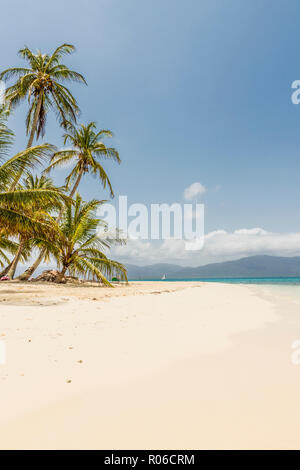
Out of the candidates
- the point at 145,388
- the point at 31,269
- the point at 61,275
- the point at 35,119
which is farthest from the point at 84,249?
the point at 145,388

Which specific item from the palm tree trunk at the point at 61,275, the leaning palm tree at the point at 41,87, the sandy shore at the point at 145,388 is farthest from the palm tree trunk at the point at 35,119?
the sandy shore at the point at 145,388

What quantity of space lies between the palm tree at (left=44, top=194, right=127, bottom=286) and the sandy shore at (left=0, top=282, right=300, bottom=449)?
8.49 metres

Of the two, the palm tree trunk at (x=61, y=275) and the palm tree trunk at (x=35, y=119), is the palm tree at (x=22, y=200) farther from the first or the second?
the palm tree trunk at (x=35, y=119)

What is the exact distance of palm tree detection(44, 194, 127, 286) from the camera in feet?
37.4

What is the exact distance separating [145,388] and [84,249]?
10.8m

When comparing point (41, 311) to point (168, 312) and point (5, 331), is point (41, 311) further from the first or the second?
point (168, 312)

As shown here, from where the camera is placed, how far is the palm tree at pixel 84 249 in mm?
11398

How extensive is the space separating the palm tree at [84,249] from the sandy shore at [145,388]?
849cm

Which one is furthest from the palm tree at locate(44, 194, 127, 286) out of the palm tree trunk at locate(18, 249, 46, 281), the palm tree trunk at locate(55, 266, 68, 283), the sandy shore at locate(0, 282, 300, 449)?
the sandy shore at locate(0, 282, 300, 449)

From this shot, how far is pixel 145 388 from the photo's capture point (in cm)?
162

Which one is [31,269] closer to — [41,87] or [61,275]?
[61,275]

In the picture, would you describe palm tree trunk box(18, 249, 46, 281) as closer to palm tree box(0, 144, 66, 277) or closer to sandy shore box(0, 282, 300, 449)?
palm tree box(0, 144, 66, 277)
